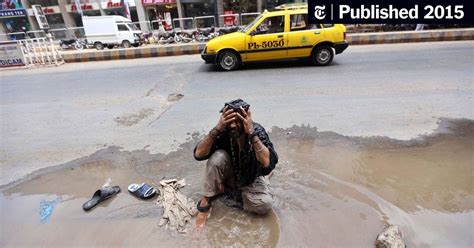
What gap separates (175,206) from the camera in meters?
2.59

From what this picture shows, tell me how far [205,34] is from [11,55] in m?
9.79

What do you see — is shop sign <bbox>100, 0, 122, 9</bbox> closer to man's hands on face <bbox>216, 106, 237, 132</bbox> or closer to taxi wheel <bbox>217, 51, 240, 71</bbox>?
taxi wheel <bbox>217, 51, 240, 71</bbox>

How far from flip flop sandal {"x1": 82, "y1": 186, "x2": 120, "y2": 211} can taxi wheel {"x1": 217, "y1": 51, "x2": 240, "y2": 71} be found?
5.68 meters

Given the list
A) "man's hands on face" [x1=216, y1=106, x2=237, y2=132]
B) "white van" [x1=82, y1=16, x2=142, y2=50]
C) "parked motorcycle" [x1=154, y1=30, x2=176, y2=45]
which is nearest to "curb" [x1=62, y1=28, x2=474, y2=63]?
"parked motorcycle" [x1=154, y1=30, x2=176, y2=45]

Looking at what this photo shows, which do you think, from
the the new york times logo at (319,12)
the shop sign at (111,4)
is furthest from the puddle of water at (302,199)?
the shop sign at (111,4)

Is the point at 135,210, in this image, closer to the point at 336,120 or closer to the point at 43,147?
the point at 43,147

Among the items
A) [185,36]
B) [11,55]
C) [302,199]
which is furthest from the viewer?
[185,36]

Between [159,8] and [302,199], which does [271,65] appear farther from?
[159,8]

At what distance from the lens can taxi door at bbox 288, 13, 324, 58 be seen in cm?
766

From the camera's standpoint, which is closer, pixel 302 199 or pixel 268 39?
pixel 302 199

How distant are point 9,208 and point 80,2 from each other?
30417 millimetres

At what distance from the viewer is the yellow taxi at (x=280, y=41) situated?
7.69 m

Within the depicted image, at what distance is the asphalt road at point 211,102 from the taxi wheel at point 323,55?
33cm

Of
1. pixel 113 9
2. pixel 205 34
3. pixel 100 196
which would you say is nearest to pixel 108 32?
pixel 205 34
